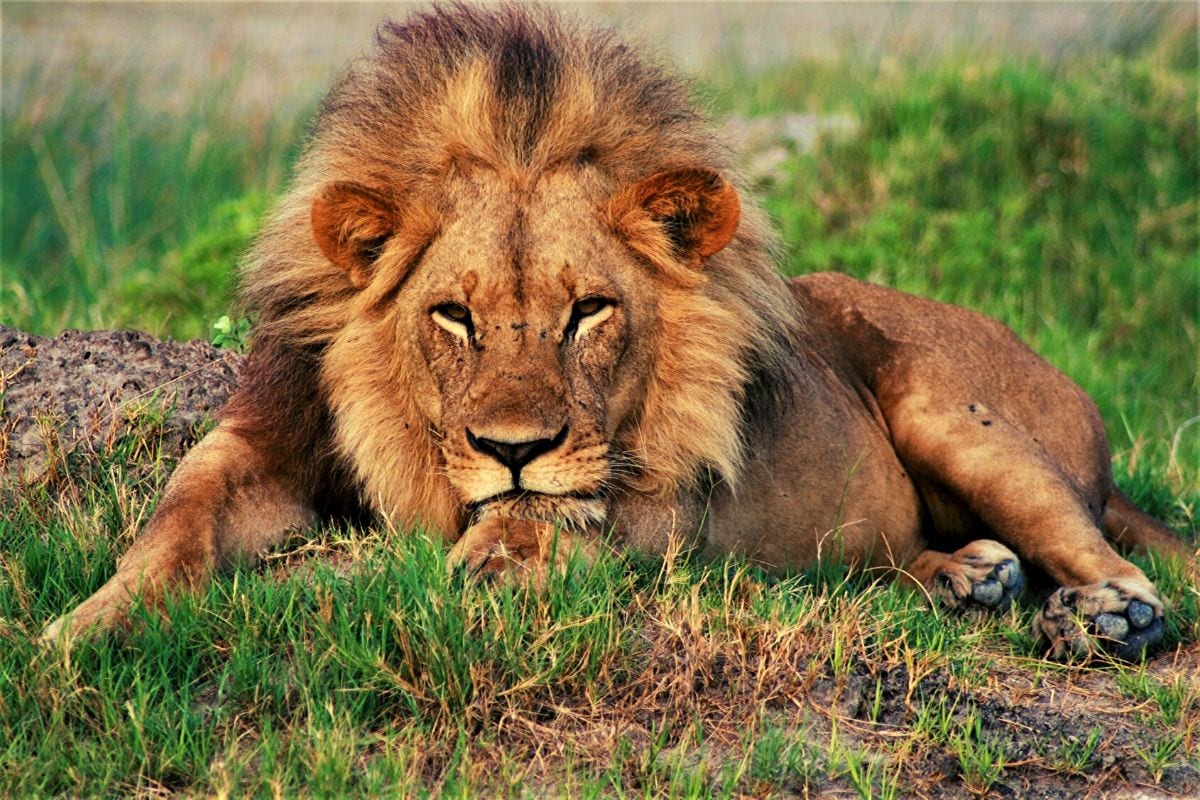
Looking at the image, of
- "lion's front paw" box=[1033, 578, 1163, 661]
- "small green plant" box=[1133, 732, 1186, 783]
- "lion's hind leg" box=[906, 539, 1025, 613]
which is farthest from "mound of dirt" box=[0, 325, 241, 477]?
"small green plant" box=[1133, 732, 1186, 783]

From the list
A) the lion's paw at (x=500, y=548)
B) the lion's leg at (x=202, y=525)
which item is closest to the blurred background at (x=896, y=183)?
the lion's leg at (x=202, y=525)

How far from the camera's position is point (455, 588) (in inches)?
134

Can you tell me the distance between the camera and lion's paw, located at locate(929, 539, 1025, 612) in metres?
4.29

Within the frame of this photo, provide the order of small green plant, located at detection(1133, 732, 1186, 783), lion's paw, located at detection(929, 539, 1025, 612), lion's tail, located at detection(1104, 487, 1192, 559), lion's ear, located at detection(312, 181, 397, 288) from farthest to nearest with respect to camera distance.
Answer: lion's tail, located at detection(1104, 487, 1192, 559)
lion's paw, located at detection(929, 539, 1025, 612)
lion's ear, located at detection(312, 181, 397, 288)
small green plant, located at detection(1133, 732, 1186, 783)

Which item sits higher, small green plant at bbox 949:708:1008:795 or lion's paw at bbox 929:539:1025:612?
small green plant at bbox 949:708:1008:795

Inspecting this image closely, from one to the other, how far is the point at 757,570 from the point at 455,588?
0.88 m

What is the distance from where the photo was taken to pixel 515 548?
3.49m

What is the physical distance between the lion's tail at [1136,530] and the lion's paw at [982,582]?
705mm

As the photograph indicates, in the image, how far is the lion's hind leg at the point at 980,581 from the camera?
429cm

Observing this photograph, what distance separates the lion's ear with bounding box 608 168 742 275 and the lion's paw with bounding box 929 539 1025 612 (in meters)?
1.27

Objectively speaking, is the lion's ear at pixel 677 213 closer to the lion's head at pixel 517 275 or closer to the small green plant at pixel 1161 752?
→ the lion's head at pixel 517 275

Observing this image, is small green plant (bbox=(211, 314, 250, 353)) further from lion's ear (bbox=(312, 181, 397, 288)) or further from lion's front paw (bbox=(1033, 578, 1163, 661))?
lion's front paw (bbox=(1033, 578, 1163, 661))

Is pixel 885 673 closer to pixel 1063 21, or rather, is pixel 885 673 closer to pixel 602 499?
pixel 602 499

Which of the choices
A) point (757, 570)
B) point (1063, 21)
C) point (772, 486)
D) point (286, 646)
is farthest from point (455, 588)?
point (1063, 21)
